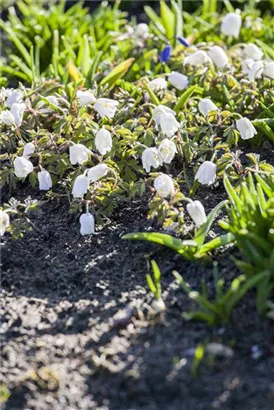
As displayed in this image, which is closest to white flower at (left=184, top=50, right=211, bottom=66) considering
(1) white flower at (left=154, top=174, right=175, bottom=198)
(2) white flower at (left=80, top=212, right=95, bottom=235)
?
(1) white flower at (left=154, top=174, right=175, bottom=198)

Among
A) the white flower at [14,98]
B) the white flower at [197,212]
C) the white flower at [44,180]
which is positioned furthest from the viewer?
the white flower at [14,98]

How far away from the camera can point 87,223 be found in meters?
2.93

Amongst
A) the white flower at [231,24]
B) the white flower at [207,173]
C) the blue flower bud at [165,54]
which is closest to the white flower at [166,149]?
the white flower at [207,173]

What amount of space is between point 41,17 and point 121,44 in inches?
23.5

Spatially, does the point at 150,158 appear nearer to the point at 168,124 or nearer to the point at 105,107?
the point at 168,124

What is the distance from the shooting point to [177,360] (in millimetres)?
2336

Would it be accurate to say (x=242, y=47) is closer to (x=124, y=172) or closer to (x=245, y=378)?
(x=124, y=172)

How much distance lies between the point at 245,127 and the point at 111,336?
3.73 feet

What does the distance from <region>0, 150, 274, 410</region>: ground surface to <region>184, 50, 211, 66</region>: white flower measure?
1031mm

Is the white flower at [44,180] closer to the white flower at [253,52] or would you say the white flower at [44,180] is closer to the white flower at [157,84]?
the white flower at [157,84]

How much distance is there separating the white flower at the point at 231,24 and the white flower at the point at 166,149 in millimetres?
1324

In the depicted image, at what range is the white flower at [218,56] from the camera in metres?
3.72

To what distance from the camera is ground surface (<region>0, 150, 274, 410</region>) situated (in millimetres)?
2277

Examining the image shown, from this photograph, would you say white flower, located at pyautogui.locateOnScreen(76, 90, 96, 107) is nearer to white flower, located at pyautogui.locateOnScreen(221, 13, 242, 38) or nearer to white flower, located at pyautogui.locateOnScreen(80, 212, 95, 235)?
white flower, located at pyautogui.locateOnScreen(80, 212, 95, 235)
